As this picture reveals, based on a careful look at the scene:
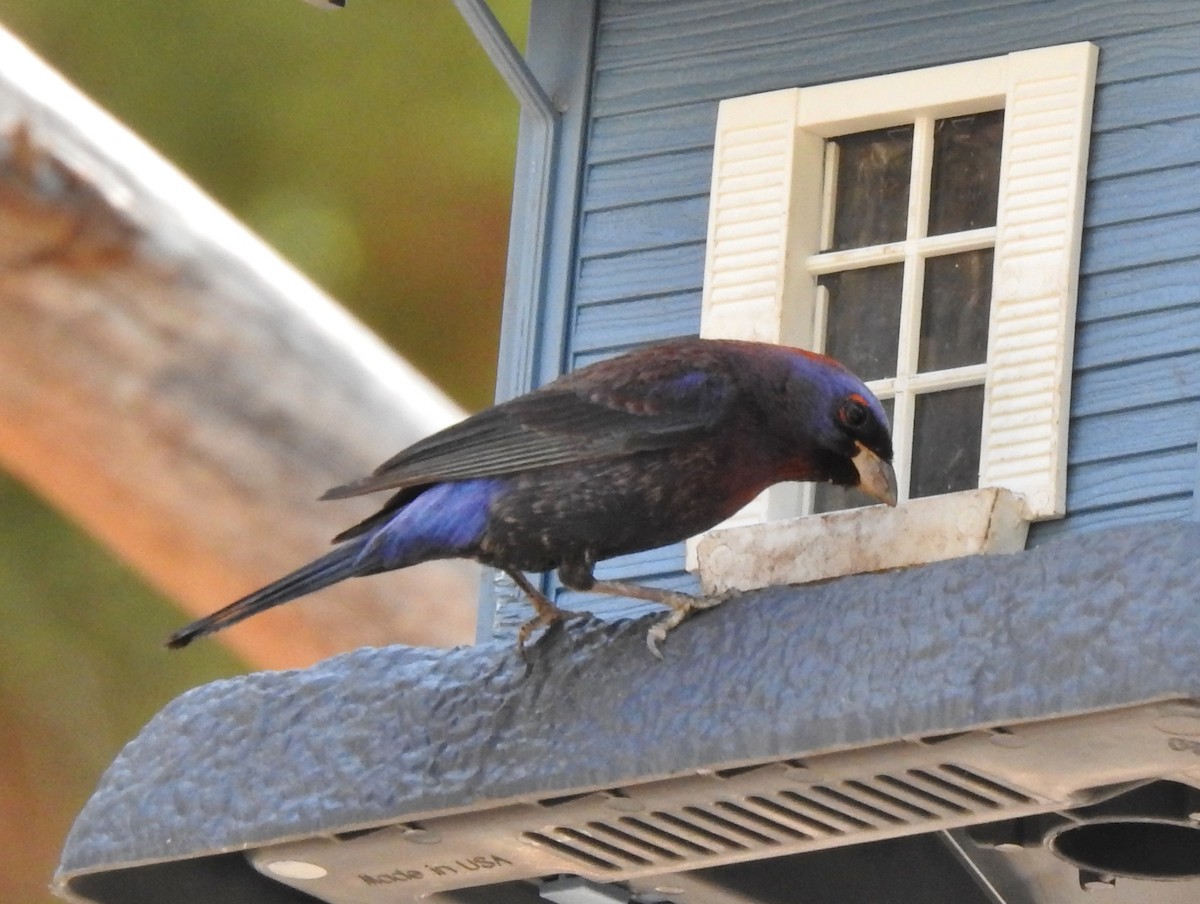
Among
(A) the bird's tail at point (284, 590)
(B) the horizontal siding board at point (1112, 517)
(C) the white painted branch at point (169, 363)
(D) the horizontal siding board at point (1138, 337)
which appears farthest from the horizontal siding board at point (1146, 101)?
(C) the white painted branch at point (169, 363)

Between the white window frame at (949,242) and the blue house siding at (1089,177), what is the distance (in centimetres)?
3

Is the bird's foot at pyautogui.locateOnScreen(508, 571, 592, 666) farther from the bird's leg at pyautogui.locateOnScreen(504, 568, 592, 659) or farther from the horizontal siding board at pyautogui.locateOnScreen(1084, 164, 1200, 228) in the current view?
the horizontal siding board at pyautogui.locateOnScreen(1084, 164, 1200, 228)

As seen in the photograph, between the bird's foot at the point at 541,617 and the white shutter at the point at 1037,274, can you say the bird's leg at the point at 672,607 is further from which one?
the white shutter at the point at 1037,274

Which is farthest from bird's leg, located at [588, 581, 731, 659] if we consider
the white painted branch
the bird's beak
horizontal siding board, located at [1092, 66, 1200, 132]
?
the white painted branch

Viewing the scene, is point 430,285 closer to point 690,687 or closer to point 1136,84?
point 1136,84

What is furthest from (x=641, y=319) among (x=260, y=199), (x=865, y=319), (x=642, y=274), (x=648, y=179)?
(x=260, y=199)

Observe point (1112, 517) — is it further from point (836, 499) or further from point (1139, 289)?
point (836, 499)

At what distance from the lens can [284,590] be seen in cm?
346

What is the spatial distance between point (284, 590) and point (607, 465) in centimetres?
42

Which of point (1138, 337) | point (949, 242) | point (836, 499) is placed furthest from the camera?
point (836, 499)

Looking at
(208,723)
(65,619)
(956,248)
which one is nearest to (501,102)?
(65,619)

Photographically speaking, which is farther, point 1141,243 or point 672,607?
point 1141,243

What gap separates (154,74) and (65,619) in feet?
3.70

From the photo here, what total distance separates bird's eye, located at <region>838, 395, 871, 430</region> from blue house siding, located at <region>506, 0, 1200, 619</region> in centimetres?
25
